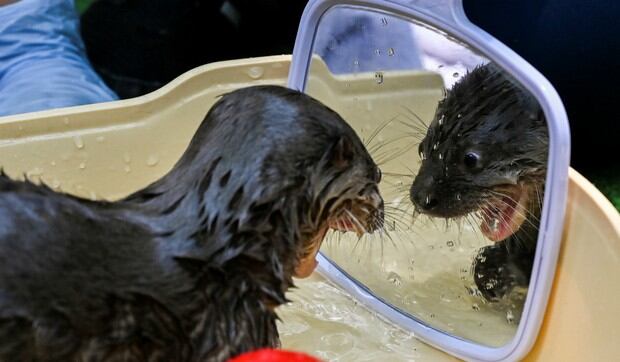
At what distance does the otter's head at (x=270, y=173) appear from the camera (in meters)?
0.83

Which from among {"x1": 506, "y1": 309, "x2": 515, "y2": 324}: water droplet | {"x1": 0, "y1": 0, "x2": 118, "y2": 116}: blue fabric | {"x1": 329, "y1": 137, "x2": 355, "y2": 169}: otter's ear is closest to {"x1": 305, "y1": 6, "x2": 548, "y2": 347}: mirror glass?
{"x1": 506, "y1": 309, "x2": 515, "y2": 324}: water droplet

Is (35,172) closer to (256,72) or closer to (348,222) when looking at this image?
(256,72)

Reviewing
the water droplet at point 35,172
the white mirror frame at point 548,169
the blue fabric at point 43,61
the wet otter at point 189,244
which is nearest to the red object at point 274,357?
the wet otter at point 189,244

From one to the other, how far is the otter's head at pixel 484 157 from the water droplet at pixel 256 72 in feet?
1.24

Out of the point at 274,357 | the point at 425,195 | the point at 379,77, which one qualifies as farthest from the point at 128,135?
the point at 274,357

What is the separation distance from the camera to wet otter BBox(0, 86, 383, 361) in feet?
2.49

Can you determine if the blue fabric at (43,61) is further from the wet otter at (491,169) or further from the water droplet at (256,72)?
the wet otter at (491,169)

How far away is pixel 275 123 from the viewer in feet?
2.81

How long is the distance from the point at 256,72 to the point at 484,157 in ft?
1.61

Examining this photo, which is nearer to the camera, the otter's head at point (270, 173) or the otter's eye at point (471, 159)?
the otter's head at point (270, 173)

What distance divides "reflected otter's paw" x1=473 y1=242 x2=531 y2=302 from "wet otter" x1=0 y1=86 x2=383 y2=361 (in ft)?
1.07

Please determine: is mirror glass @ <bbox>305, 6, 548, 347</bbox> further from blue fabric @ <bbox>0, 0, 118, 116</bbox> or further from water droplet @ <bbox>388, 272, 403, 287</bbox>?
blue fabric @ <bbox>0, 0, 118, 116</bbox>

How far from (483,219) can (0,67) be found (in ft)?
3.99

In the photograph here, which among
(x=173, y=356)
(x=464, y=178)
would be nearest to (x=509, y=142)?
(x=464, y=178)
